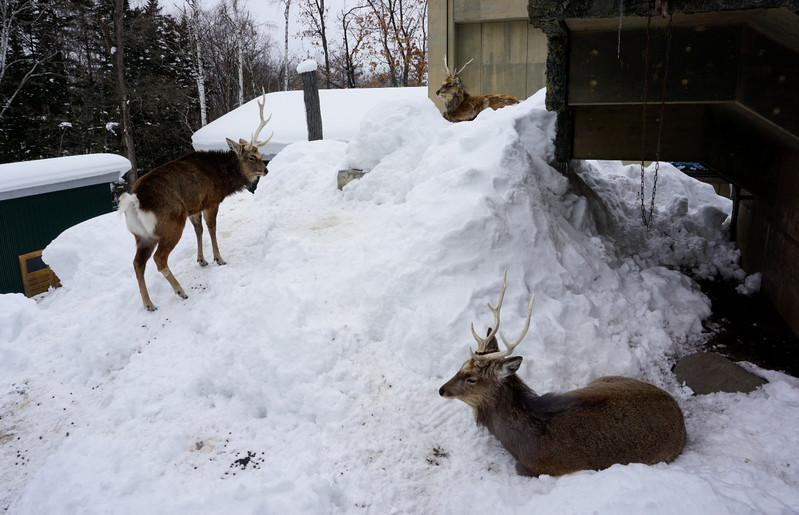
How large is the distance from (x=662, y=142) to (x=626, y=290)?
2463 mm

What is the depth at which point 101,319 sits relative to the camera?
6.25m

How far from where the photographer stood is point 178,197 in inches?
260

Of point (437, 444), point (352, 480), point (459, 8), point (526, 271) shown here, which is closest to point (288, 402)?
point (352, 480)

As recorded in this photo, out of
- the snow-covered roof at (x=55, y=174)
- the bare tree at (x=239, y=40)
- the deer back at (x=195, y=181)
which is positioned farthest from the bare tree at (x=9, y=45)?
the deer back at (x=195, y=181)

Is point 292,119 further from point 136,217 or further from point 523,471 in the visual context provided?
point 523,471

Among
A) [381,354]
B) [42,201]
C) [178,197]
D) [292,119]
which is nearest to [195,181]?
[178,197]

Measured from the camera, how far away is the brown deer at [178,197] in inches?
245

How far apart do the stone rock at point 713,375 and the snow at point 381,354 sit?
0.11 metres

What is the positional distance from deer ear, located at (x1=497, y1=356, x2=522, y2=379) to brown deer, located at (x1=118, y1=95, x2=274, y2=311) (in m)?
4.09

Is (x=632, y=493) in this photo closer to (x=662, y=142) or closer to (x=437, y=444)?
(x=437, y=444)

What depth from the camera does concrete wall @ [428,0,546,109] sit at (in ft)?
39.4

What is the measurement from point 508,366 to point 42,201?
1166 centimetres

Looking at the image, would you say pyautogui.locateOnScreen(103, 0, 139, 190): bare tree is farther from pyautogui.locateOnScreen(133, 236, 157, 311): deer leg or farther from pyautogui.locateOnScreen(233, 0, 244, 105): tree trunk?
pyautogui.locateOnScreen(133, 236, 157, 311): deer leg

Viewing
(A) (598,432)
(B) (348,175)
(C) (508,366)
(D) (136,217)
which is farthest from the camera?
(B) (348,175)
